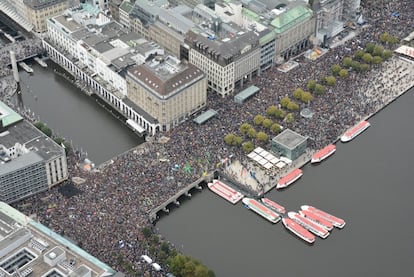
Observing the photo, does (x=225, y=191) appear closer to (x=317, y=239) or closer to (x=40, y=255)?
(x=317, y=239)

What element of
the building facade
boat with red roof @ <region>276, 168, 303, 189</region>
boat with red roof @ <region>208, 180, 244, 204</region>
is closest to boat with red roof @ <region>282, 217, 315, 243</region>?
boat with red roof @ <region>276, 168, 303, 189</region>

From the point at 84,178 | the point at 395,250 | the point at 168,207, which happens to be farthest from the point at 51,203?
the point at 395,250

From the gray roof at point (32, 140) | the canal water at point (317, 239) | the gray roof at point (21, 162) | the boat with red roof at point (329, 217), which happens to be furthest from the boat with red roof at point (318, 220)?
the gray roof at point (21, 162)

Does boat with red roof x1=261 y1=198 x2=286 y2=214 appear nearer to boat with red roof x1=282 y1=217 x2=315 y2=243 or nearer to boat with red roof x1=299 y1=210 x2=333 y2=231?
boat with red roof x1=282 y1=217 x2=315 y2=243

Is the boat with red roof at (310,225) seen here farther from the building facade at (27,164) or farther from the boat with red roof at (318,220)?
the building facade at (27,164)

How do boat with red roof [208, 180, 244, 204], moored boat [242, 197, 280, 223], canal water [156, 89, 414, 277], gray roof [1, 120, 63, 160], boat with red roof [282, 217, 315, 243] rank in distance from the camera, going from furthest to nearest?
boat with red roof [208, 180, 244, 204]
gray roof [1, 120, 63, 160]
moored boat [242, 197, 280, 223]
boat with red roof [282, 217, 315, 243]
canal water [156, 89, 414, 277]

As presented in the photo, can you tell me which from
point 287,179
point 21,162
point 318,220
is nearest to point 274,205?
point 287,179

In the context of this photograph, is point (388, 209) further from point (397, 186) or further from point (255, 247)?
point (255, 247)

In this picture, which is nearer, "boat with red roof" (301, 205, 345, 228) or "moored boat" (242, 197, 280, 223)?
"boat with red roof" (301, 205, 345, 228)
